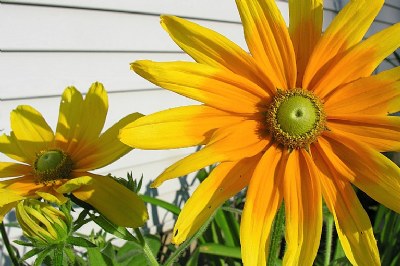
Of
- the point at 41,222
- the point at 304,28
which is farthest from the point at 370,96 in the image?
the point at 41,222

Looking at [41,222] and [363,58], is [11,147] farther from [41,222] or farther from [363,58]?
[363,58]

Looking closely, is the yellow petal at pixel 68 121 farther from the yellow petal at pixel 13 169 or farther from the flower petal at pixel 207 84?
the flower petal at pixel 207 84

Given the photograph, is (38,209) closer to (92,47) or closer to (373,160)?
(373,160)

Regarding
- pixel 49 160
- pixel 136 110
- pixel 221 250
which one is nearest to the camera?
pixel 49 160

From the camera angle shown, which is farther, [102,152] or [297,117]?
[102,152]

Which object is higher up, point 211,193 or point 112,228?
point 211,193

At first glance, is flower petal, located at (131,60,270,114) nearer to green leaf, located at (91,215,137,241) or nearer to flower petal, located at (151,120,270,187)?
flower petal, located at (151,120,270,187)

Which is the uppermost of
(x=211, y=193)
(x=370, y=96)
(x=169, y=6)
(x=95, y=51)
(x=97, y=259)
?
(x=169, y=6)
